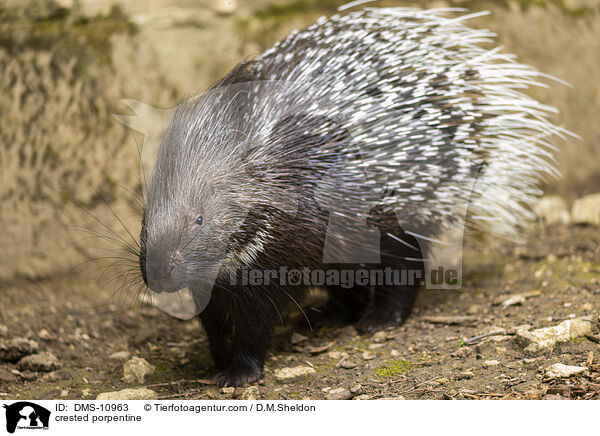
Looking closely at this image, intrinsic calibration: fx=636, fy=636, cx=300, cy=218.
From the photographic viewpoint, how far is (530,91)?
4.66 meters

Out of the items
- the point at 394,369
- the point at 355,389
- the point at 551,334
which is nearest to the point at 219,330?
the point at 355,389

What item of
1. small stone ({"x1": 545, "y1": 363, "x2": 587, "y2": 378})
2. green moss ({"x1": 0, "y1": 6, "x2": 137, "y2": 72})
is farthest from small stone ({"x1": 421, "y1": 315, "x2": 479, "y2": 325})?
green moss ({"x1": 0, "y1": 6, "x2": 137, "y2": 72})

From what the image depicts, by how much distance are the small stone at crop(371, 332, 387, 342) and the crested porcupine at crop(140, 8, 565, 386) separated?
0.07 m

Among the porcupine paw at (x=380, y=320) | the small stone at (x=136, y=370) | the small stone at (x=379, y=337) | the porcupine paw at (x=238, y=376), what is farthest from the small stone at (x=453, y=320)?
the small stone at (x=136, y=370)

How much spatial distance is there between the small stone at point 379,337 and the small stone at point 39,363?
1615 mm

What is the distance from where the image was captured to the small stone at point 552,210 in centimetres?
465

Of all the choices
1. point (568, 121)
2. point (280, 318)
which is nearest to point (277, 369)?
point (280, 318)

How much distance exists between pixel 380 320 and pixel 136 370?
4.38 ft

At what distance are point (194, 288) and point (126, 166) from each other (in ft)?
6.10

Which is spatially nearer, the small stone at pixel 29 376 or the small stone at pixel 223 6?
the small stone at pixel 29 376

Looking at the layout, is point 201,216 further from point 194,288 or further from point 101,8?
point 101,8

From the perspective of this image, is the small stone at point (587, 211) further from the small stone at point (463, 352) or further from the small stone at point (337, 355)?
the small stone at point (337, 355)
